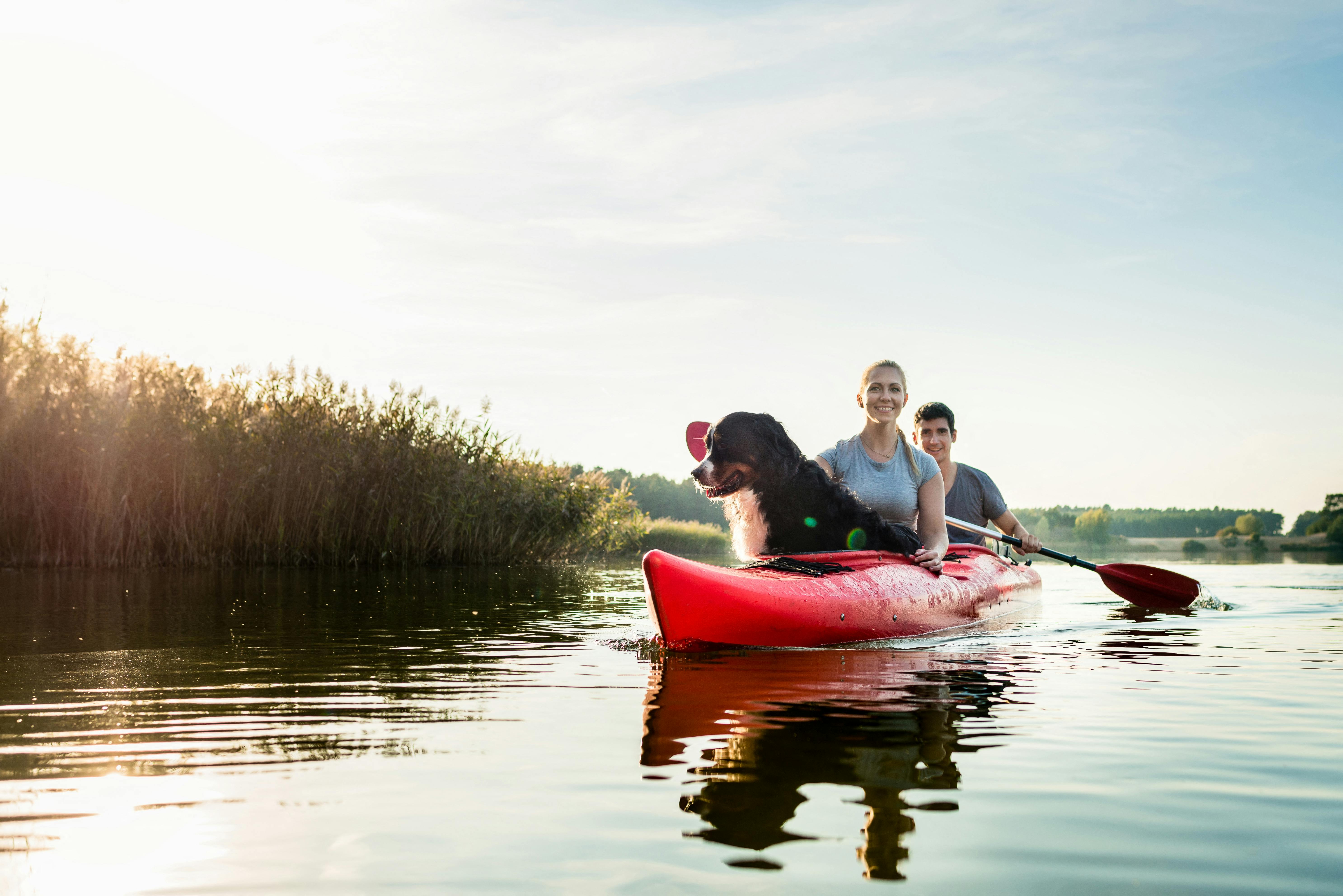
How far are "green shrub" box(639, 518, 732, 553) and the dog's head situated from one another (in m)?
14.5

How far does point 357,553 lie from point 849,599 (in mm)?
8474

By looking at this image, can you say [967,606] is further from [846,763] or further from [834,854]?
[834,854]

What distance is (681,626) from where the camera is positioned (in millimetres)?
4336

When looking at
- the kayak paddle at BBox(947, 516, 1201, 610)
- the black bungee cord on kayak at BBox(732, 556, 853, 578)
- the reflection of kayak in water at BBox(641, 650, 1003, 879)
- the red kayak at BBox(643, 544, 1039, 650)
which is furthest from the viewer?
the kayak paddle at BBox(947, 516, 1201, 610)

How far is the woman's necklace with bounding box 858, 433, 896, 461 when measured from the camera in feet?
19.2

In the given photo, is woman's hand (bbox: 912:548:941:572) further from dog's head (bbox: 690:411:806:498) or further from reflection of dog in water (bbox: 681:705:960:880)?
reflection of dog in water (bbox: 681:705:960:880)

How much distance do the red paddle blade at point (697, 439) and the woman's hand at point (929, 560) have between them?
129cm

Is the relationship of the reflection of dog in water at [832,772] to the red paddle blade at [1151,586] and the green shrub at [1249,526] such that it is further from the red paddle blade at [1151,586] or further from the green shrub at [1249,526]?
the green shrub at [1249,526]

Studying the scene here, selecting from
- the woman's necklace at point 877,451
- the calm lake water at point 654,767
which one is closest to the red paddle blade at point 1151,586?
the calm lake water at point 654,767

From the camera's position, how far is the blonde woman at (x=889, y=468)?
18.7 feet

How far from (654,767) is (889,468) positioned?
3.72 metres

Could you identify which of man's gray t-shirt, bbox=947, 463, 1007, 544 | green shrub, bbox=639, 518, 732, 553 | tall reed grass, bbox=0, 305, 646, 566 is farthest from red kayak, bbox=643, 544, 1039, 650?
green shrub, bbox=639, 518, 732, 553

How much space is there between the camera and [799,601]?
4531mm

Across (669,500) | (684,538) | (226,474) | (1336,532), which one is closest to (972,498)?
(226,474)
